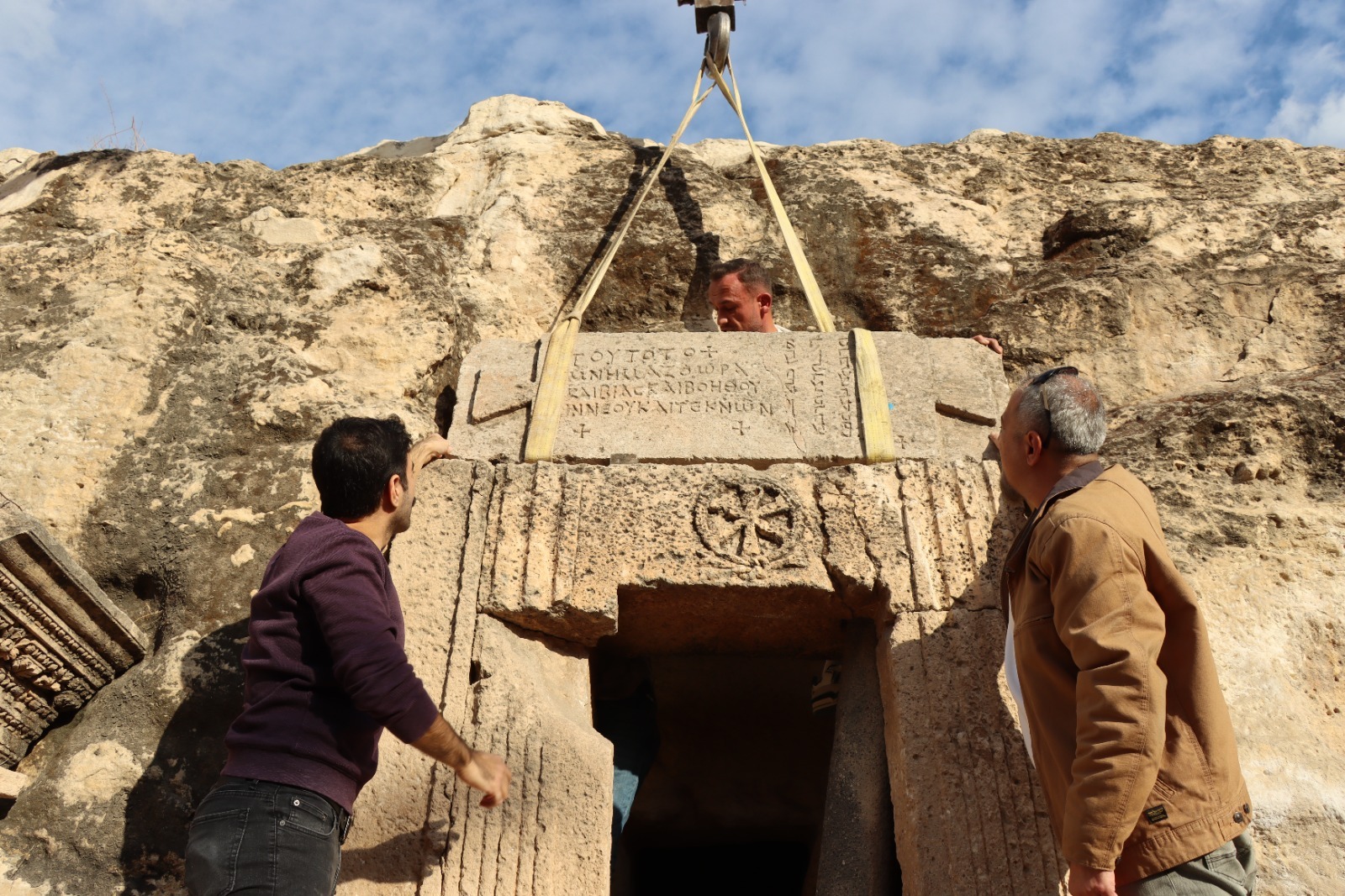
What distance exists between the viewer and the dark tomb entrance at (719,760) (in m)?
4.23

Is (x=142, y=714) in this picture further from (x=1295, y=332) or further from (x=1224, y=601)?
(x=1295, y=332)

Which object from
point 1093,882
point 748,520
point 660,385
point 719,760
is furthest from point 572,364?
point 1093,882

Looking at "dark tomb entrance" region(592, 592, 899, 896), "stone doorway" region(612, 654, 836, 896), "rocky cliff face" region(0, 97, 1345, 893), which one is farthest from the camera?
"stone doorway" region(612, 654, 836, 896)

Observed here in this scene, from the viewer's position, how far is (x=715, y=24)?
242 inches

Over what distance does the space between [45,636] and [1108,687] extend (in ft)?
9.56

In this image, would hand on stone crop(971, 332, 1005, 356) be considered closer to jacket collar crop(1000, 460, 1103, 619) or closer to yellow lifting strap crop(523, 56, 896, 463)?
yellow lifting strap crop(523, 56, 896, 463)

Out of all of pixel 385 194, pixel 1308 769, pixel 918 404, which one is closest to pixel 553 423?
pixel 918 404

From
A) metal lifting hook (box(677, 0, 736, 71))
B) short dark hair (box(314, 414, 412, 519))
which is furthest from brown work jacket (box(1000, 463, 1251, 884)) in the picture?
metal lifting hook (box(677, 0, 736, 71))

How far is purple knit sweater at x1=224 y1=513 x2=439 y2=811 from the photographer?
2.39 meters

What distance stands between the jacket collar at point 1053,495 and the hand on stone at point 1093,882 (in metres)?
0.81

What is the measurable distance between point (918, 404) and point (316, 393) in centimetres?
229

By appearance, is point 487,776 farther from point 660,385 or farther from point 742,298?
point 742,298

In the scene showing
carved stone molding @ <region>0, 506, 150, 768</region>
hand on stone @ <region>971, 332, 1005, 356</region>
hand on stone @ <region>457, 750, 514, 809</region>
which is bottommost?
hand on stone @ <region>457, 750, 514, 809</region>

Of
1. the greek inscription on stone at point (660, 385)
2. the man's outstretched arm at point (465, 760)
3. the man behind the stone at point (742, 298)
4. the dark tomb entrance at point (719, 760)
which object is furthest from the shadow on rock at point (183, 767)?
the man behind the stone at point (742, 298)
